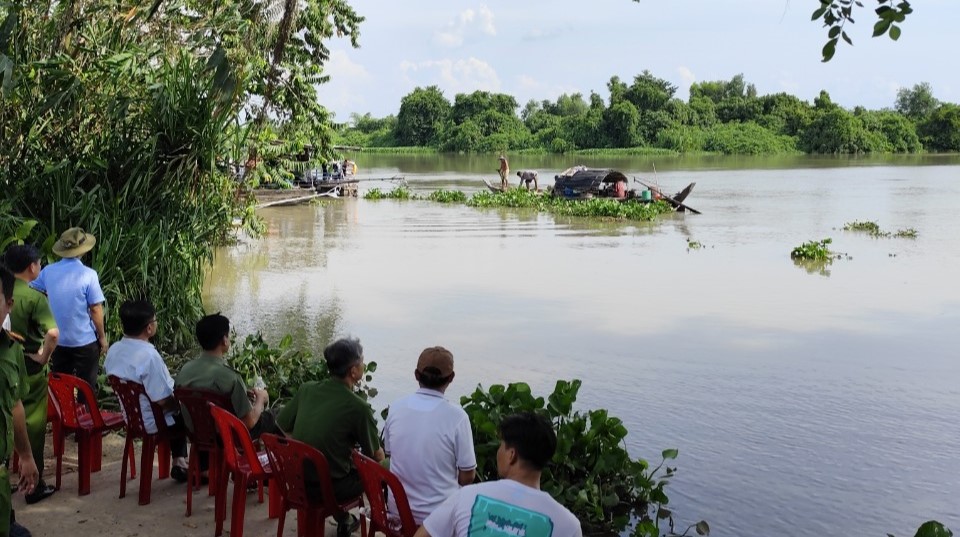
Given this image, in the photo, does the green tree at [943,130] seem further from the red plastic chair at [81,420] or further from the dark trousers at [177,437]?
the red plastic chair at [81,420]

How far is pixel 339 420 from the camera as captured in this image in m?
4.09

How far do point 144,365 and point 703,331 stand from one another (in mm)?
7450

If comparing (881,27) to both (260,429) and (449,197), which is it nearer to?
(260,429)

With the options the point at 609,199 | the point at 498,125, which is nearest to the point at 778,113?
the point at 498,125

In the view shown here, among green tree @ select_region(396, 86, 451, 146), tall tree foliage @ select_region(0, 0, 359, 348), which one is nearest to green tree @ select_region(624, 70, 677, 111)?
green tree @ select_region(396, 86, 451, 146)

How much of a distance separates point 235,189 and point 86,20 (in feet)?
7.23

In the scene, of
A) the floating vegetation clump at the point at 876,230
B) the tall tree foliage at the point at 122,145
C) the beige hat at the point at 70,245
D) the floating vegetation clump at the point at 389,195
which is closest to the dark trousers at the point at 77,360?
the beige hat at the point at 70,245

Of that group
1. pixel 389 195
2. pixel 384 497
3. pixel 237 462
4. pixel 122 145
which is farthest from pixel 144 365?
pixel 389 195

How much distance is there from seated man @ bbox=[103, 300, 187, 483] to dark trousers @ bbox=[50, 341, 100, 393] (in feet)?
3.45

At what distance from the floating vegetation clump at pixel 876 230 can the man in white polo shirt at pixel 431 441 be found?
61.4ft

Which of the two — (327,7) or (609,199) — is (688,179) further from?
(327,7)

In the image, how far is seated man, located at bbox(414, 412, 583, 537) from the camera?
275 centimetres

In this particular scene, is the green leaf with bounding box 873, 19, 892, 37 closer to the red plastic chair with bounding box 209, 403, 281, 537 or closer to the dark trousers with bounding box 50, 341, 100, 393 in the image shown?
the red plastic chair with bounding box 209, 403, 281, 537

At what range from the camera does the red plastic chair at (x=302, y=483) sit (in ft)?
12.8
